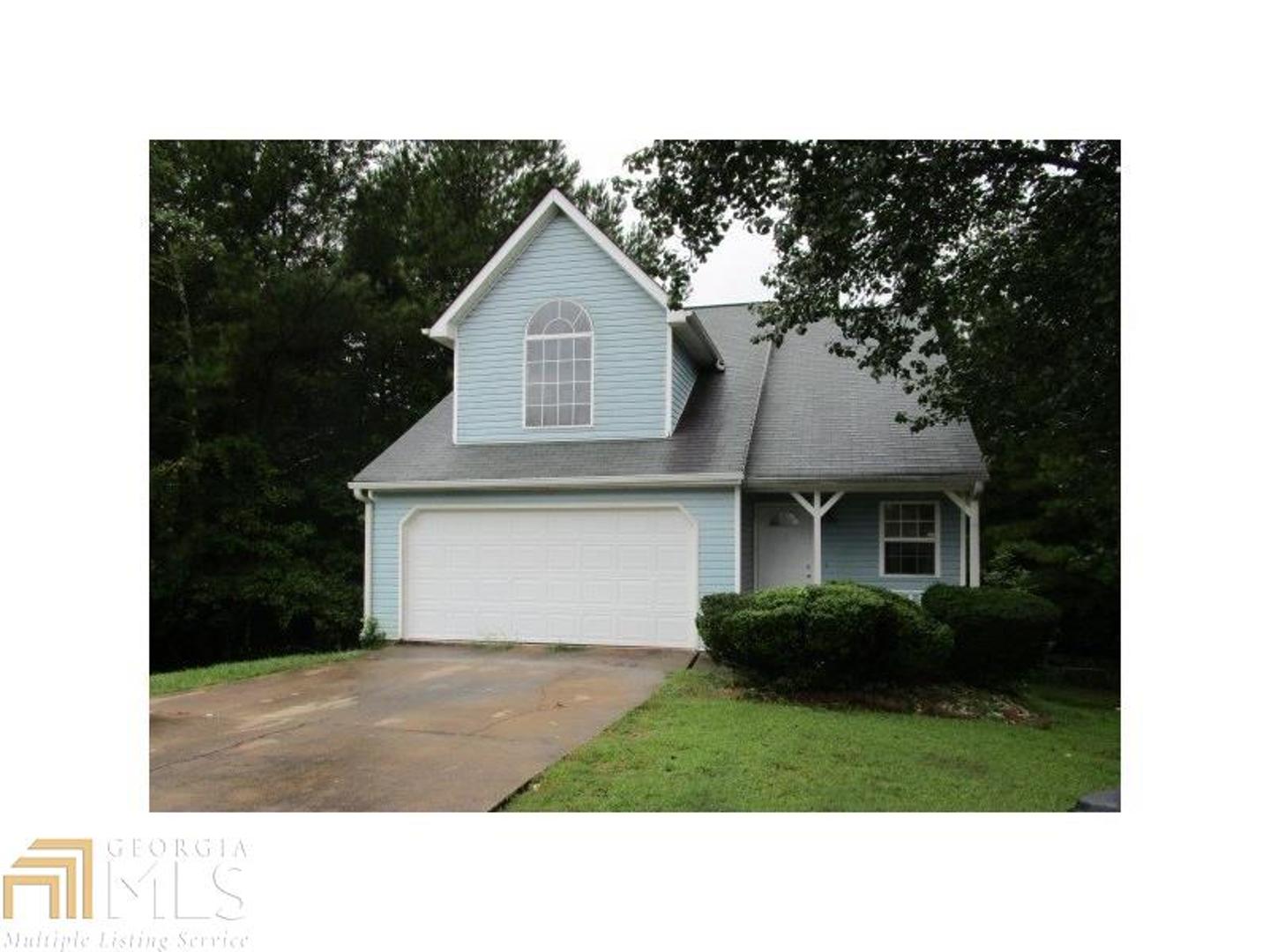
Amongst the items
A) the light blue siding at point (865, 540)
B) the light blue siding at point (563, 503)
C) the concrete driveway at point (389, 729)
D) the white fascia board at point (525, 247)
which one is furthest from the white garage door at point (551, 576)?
the white fascia board at point (525, 247)

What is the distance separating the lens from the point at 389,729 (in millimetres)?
6465

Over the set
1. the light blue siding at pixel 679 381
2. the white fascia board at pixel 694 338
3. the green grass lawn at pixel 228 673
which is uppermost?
the white fascia board at pixel 694 338

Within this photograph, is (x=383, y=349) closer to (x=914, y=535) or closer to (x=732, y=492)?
(x=732, y=492)

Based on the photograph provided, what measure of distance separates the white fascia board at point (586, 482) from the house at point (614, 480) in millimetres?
30

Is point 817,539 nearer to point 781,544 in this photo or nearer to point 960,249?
point 781,544

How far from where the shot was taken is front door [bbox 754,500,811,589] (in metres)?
11.6

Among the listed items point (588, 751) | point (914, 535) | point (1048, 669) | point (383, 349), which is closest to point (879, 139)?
point (588, 751)

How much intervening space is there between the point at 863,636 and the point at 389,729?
14.9 feet

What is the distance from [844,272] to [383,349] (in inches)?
503

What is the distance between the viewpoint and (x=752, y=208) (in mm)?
7371

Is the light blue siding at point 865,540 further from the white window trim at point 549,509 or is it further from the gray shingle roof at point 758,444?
the white window trim at point 549,509
